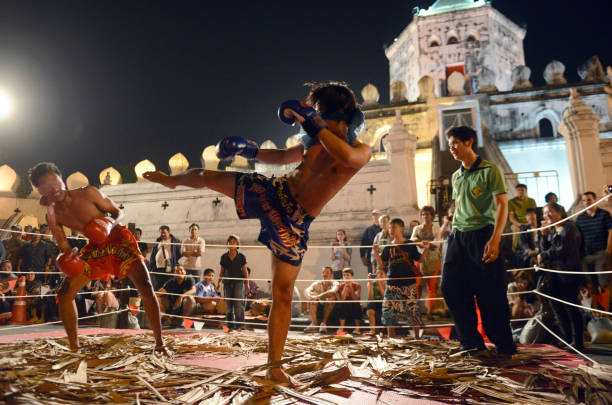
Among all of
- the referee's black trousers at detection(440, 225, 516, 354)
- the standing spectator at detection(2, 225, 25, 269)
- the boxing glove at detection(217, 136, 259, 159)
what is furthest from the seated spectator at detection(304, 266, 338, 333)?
the standing spectator at detection(2, 225, 25, 269)

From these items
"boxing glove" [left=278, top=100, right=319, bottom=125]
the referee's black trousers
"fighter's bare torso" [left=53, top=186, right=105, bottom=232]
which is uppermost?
"boxing glove" [left=278, top=100, right=319, bottom=125]

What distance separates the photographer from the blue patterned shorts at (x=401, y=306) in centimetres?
488

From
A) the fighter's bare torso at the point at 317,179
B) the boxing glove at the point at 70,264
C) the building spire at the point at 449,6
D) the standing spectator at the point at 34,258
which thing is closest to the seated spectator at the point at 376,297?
the fighter's bare torso at the point at 317,179

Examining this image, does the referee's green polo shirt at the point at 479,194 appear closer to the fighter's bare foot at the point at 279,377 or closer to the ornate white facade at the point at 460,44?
the fighter's bare foot at the point at 279,377

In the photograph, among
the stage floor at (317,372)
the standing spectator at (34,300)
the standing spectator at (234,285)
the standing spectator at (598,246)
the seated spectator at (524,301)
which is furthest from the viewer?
the standing spectator at (34,300)

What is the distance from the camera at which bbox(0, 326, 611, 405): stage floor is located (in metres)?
1.99

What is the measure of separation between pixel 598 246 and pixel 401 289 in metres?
2.54

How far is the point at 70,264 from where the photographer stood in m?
3.17

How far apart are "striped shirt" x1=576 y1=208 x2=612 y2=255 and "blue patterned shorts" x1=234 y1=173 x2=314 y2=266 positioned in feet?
13.8

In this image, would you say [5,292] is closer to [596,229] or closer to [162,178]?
[162,178]

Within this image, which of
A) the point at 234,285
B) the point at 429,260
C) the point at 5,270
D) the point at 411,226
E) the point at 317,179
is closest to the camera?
the point at 317,179

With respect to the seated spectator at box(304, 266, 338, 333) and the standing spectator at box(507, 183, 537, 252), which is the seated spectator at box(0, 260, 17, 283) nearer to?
the seated spectator at box(304, 266, 338, 333)

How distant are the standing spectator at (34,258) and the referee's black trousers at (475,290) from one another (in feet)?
25.3

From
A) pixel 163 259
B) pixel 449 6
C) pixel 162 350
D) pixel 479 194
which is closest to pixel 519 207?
pixel 479 194
